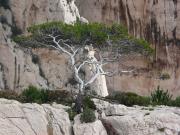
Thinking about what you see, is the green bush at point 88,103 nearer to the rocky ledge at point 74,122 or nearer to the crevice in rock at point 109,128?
the rocky ledge at point 74,122

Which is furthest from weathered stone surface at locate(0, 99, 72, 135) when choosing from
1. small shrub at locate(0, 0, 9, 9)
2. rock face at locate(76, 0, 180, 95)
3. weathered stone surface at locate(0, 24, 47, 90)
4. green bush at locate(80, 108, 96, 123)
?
rock face at locate(76, 0, 180, 95)

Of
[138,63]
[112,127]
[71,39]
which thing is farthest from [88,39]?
[138,63]

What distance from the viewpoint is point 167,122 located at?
2084cm

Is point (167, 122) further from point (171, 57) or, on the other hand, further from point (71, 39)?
point (171, 57)

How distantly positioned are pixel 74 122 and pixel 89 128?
2.80ft

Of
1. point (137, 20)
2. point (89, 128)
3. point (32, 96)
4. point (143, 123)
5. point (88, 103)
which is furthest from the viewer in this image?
point (137, 20)

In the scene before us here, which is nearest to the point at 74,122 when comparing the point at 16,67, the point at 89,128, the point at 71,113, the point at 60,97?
the point at 71,113

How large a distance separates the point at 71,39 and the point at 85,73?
6986 mm

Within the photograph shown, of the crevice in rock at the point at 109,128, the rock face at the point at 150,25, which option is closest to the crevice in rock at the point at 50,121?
the crevice in rock at the point at 109,128

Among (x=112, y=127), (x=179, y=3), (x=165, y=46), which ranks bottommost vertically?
(x=112, y=127)

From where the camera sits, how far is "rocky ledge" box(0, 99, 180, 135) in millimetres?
19859

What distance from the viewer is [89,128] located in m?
20.4

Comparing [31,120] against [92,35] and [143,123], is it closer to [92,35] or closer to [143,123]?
[143,123]

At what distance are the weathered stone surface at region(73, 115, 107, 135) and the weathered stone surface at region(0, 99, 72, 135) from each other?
0.32 m
